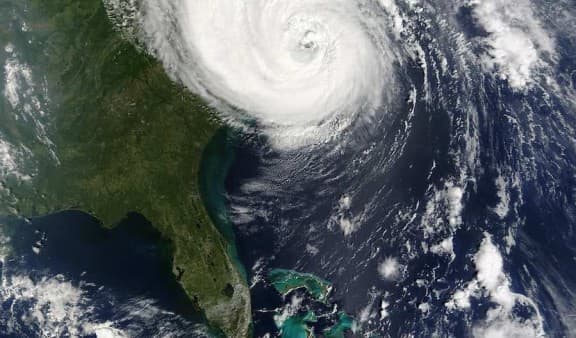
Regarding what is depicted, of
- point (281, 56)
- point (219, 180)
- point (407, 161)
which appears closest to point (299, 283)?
point (219, 180)

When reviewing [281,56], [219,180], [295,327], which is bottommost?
[295,327]

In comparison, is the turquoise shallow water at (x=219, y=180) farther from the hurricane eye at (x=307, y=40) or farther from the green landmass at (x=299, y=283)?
the hurricane eye at (x=307, y=40)

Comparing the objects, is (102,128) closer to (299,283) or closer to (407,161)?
(299,283)

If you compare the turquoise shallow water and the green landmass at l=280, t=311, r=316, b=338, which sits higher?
the turquoise shallow water

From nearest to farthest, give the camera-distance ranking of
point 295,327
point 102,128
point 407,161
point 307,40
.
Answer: point 307,40, point 102,128, point 407,161, point 295,327

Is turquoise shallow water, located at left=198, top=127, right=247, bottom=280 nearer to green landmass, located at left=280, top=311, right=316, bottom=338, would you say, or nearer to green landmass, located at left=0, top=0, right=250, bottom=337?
green landmass, located at left=0, top=0, right=250, bottom=337

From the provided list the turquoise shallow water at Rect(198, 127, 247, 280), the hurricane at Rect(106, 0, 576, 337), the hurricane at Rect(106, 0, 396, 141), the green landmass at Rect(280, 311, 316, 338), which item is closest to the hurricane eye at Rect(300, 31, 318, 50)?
the hurricane at Rect(106, 0, 396, 141)

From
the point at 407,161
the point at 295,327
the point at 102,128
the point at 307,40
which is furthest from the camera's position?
the point at 295,327
